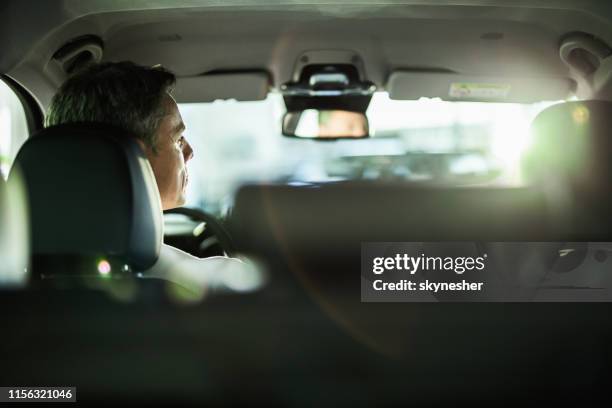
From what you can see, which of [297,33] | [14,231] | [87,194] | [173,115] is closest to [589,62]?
[297,33]

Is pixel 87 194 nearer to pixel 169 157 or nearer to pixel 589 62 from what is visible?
pixel 169 157

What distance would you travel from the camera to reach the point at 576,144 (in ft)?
6.92

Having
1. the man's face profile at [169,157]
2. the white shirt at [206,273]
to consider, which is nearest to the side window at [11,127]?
the man's face profile at [169,157]

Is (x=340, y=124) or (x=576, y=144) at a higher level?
(x=340, y=124)

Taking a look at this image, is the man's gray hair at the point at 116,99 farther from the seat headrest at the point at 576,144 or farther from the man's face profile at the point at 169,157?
the seat headrest at the point at 576,144

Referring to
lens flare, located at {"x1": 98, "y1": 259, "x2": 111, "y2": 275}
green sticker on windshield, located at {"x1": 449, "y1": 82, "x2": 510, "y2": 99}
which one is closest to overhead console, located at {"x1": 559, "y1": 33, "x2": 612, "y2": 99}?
green sticker on windshield, located at {"x1": 449, "y1": 82, "x2": 510, "y2": 99}

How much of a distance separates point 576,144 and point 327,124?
1.93 metres

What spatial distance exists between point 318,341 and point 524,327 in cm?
43

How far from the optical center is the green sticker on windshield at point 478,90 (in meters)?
3.90

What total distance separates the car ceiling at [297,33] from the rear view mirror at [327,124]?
0.22 meters

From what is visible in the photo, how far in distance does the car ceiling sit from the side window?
12 cm

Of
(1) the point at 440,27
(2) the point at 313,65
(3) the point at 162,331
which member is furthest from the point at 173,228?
(3) the point at 162,331

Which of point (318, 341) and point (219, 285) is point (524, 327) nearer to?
point (318, 341)

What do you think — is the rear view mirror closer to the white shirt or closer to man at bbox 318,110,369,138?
man at bbox 318,110,369,138
